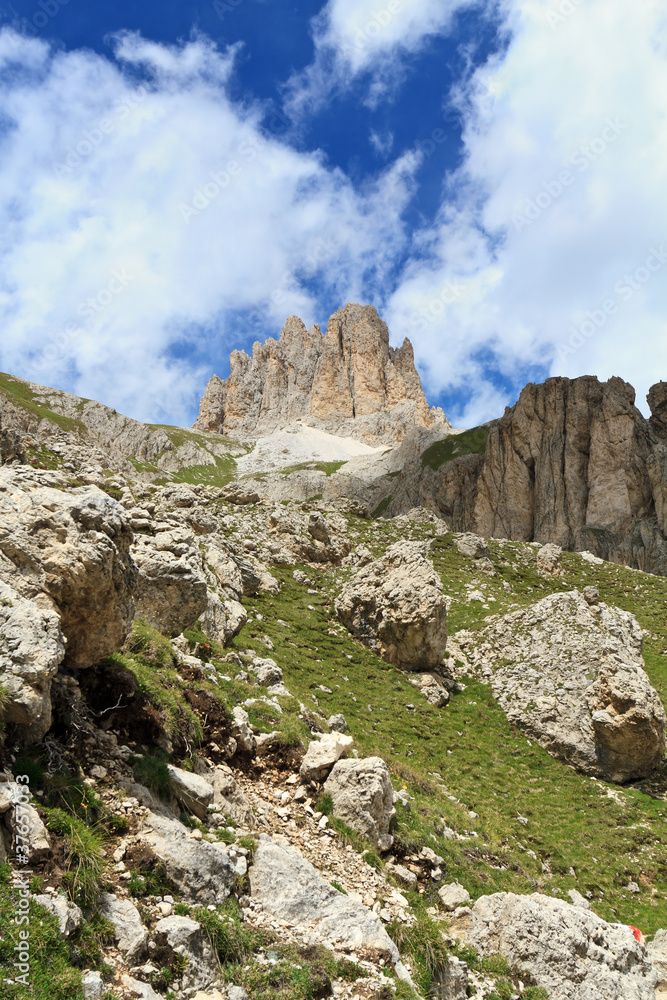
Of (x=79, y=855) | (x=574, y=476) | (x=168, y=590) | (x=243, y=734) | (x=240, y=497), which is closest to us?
(x=79, y=855)

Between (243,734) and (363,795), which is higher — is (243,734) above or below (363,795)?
above

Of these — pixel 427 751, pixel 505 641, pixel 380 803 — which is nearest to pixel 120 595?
pixel 380 803

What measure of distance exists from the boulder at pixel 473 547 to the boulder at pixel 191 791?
4130 centimetres

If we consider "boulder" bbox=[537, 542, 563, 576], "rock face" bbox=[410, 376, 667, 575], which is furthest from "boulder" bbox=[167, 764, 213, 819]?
"rock face" bbox=[410, 376, 667, 575]

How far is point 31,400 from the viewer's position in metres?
153

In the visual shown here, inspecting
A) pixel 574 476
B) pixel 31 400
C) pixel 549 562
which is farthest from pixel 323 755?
pixel 31 400

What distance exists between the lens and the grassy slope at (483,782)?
639 inches

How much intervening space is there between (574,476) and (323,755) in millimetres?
104615

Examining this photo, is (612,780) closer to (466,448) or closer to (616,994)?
(616,994)

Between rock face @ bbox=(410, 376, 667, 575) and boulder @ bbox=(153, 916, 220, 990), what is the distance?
9677 centimetres

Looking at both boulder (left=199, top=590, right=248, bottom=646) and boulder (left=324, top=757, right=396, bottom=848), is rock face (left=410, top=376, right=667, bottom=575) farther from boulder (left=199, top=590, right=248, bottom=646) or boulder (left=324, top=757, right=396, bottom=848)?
boulder (left=324, top=757, right=396, bottom=848)

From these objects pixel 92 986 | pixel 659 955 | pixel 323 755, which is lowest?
pixel 659 955

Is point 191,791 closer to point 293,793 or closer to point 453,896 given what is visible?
point 293,793

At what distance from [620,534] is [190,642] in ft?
309
